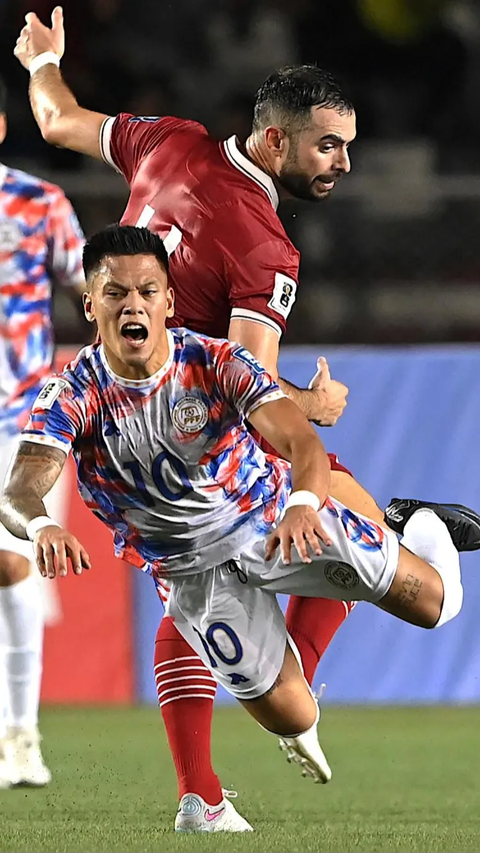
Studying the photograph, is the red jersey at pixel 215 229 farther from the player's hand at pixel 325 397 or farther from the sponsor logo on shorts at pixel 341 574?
the sponsor logo on shorts at pixel 341 574

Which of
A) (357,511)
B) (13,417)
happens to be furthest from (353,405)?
(357,511)

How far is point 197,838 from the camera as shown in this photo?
12.8 feet

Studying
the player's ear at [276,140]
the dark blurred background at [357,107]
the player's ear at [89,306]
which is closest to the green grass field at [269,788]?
the player's ear at [89,306]

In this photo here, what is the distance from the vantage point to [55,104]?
484 cm

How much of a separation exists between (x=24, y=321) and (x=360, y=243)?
4.81 metres

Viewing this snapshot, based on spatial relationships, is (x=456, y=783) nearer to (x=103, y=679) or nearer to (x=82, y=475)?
(x=82, y=475)

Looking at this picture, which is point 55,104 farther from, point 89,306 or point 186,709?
point 186,709

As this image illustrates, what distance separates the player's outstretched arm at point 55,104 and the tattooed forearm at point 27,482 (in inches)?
55.3

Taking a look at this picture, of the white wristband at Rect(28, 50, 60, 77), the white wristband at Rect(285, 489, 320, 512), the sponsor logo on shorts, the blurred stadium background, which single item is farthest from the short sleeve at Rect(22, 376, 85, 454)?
the blurred stadium background

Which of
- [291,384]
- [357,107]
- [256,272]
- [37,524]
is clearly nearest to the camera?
[37,524]

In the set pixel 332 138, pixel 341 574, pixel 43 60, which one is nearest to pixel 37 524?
pixel 341 574

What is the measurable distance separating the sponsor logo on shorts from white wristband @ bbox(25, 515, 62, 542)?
0.81 metres

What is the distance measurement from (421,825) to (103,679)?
350cm

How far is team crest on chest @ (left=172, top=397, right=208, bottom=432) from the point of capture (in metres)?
3.85
